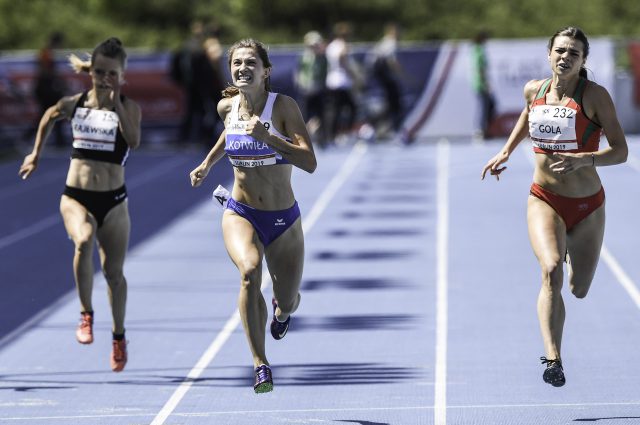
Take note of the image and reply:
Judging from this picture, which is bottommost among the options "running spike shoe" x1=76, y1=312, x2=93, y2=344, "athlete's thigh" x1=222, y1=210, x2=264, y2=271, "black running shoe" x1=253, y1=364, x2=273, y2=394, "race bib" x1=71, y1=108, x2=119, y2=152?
"running spike shoe" x1=76, y1=312, x2=93, y2=344

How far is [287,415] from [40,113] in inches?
749

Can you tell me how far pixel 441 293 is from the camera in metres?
13.3

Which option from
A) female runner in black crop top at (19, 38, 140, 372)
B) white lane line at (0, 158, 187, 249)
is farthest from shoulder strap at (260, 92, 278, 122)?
white lane line at (0, 158, 187, 249)

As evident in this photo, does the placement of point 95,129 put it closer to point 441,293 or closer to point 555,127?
point 555,127

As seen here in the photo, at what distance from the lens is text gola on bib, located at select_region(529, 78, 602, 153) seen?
8.30 meters

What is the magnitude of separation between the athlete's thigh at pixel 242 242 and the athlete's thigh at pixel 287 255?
16 centimetres

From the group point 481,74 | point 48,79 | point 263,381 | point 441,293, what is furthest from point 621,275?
point 48,79

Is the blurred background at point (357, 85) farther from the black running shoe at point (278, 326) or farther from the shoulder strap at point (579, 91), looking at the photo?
the shoulder strap at point (579, 91)

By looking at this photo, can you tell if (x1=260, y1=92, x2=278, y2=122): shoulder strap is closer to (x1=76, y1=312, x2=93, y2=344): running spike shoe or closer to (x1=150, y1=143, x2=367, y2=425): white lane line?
(x1=150, y1=143, x2=367, y2=425): white lane line

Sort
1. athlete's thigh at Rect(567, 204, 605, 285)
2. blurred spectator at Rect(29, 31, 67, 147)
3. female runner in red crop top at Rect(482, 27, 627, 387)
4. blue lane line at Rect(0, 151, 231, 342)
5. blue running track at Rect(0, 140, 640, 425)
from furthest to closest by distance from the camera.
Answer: blurred spectator at Rect(29, 31, 67, 147) < blue lane line at Rect(0, 151, 231, 342) < blue running track at Rect(0, 140, 640, 425) < athlete's thigh at Rect(567, 204, 605, 285) < female runner in red crop top at Rect(482, 27, 627, 387)

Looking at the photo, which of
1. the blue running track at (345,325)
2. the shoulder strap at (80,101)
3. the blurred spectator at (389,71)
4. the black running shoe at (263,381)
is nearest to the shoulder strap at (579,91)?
the blue running track at (345,325)

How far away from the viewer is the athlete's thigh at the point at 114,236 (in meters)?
9.78

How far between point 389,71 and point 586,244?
1837 cm

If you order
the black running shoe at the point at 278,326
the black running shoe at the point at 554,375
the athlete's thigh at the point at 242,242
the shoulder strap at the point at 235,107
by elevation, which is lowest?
the black running shoe at the point at 278,326
